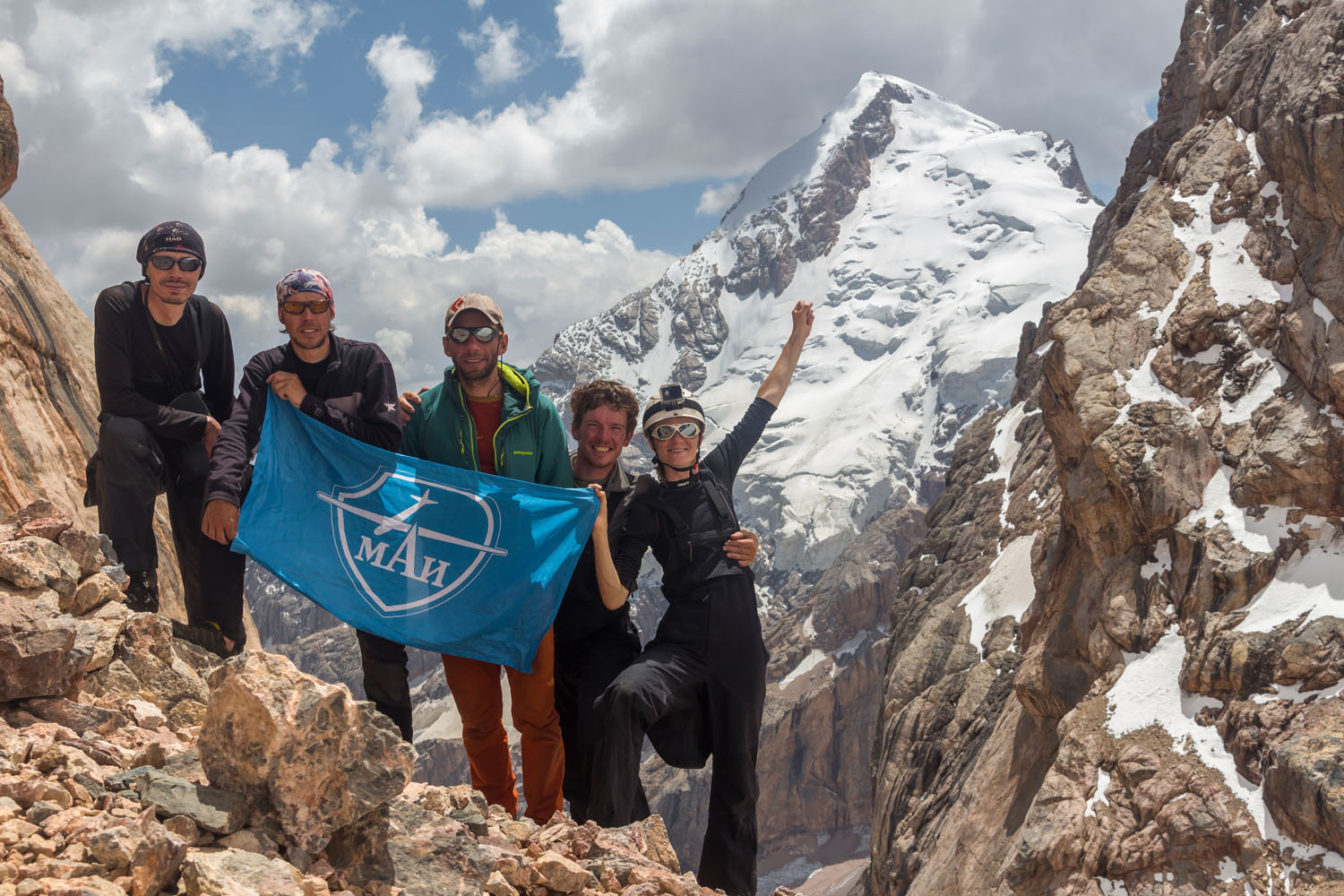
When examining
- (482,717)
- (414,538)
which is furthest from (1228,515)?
(414,538)

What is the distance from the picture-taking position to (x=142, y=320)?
24.2 feet

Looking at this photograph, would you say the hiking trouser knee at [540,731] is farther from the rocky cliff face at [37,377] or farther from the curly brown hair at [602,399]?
the rocky cliff face at [37,377]

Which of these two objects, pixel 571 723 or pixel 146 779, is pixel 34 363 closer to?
pixel 571 723

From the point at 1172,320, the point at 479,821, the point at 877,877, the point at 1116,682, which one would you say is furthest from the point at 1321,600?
the point at 877,877

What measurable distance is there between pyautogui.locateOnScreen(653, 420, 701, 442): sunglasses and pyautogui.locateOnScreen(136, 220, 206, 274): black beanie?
3631 millimetres

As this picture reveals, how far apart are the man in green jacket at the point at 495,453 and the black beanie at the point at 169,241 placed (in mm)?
1996

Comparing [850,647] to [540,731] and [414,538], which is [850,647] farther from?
[414,538]

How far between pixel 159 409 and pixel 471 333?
2.42m

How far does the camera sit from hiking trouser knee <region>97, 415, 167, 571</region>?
7.18 meters

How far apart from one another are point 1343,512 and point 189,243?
70.2ft

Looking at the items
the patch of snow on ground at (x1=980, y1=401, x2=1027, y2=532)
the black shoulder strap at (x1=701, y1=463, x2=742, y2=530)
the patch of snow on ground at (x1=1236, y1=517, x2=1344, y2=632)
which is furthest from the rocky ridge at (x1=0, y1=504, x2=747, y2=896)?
the patch of snow on ground at (x1=980, y1=401, x2=1027, y2=532)

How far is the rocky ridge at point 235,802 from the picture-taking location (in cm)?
359

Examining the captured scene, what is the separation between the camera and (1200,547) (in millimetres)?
21609

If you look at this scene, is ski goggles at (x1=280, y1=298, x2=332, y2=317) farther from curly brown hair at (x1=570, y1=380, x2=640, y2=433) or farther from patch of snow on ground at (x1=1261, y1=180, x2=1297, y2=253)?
patch of snow on ground at (x1=1261, y1=180, x2=1297, y2=253)
